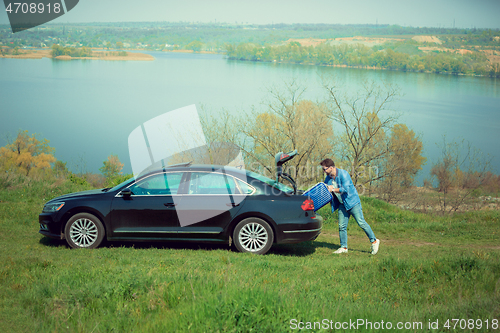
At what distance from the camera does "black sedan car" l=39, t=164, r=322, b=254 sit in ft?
23.1

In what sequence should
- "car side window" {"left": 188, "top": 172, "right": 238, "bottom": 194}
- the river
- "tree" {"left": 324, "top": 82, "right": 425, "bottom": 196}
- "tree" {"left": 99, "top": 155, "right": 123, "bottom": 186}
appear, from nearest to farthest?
1. "car side window" {"left": 188, "top": 172, "right": 238, "bottom": 194}
2. "tree" {"left": 324, "top": 82, "right": 425, "bottom": 196}
3. "tree" {"left": 99, "top": 155, "right": 123, "bottom": 186}
4. the river

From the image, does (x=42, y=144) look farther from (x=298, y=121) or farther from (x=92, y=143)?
(x=298, y=121)

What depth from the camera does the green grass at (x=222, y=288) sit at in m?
3.75

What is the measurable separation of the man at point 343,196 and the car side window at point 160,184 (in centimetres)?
290

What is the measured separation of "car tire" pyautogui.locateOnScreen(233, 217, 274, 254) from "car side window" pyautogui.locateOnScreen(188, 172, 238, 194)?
2.18ft

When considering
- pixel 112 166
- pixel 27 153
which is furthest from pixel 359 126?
pixel 27 153

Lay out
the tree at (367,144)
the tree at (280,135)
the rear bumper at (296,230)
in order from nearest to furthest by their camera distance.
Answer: the rear bumper at (296,230) → the tree at (280,135) → the tree at (367,144)

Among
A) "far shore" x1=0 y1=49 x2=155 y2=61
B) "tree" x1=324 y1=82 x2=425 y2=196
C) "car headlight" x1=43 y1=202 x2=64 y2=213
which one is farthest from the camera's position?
"far shore" x1=0 y1=49 x2=155 y2=61

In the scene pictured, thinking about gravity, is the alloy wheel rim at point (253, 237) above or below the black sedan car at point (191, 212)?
below

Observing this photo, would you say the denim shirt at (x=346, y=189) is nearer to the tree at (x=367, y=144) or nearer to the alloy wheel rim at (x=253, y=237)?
the alloy wheel rim at (x=253, y=237)

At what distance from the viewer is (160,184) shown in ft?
24.0

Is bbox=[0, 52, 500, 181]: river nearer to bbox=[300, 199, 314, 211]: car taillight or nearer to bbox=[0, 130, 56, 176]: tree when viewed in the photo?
bbox=[0, 130, 56, 176]: tree

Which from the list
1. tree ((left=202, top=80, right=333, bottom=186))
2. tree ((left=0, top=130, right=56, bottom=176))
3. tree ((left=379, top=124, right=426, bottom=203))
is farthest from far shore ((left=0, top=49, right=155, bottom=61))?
tree ((left=379, top=124, right=426, bottom=203))

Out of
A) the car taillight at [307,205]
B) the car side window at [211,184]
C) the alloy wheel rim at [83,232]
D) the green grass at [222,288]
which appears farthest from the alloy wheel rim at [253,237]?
the alloy wheel rim at [83,232]
